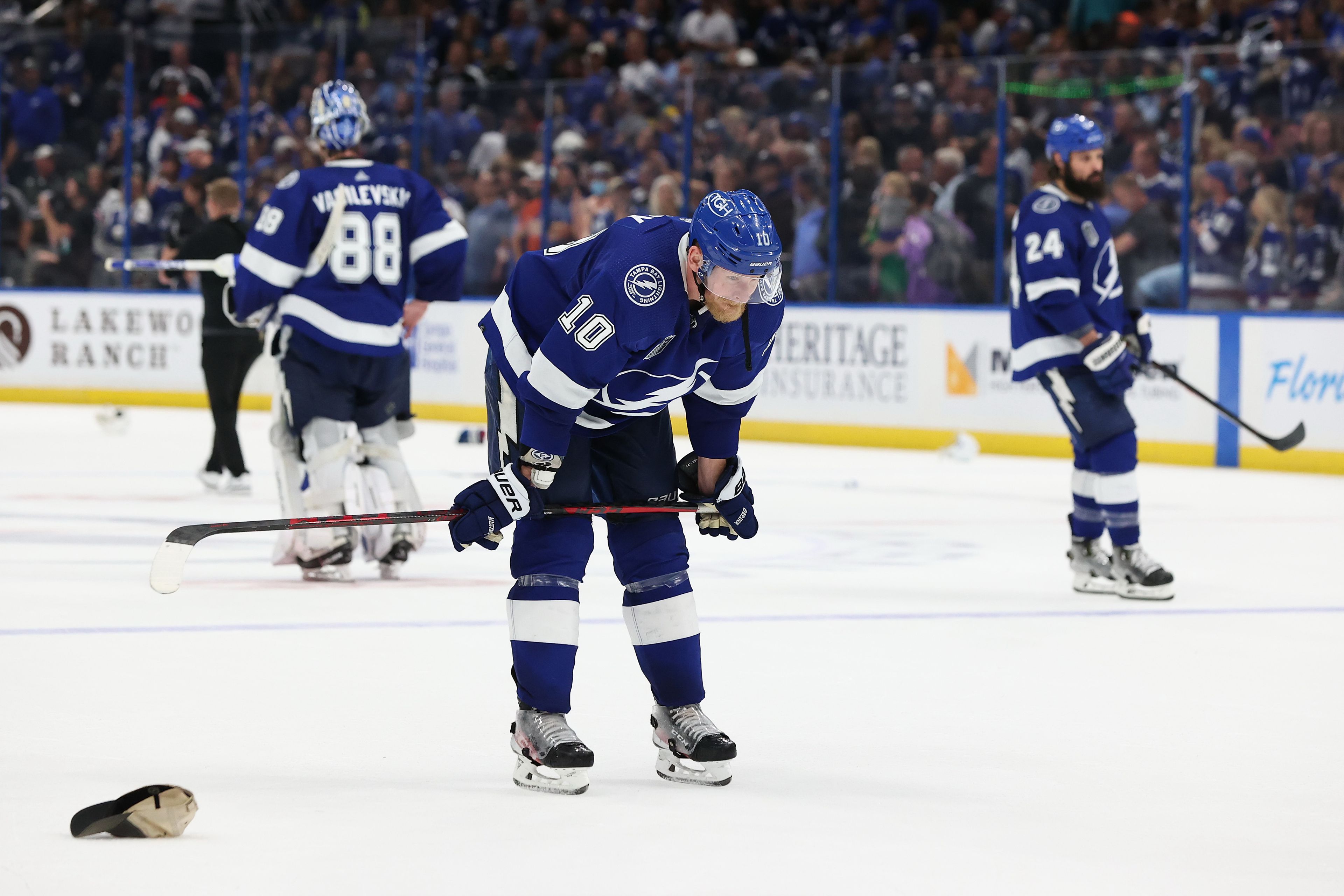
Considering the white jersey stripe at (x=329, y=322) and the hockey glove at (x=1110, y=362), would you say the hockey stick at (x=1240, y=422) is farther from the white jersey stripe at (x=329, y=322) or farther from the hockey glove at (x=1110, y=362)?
the white jersey stripe at (x=329, y=322)

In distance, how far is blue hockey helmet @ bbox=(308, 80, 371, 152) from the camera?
583cm

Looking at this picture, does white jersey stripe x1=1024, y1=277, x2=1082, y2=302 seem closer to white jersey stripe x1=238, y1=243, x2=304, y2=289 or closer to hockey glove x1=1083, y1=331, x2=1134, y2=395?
hockey glove x1=1083, y1=331, x2=1134, y2=395

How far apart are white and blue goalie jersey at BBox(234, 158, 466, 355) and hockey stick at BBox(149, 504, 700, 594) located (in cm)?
222

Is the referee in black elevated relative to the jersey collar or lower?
lower

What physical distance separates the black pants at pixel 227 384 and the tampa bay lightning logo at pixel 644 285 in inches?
227

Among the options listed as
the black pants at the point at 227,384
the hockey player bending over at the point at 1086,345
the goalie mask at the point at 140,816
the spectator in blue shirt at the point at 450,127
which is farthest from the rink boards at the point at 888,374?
the goalie mask at the point at 140,816

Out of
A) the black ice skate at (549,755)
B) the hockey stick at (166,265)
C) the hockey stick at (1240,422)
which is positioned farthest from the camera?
the hockey stick at (166,265)

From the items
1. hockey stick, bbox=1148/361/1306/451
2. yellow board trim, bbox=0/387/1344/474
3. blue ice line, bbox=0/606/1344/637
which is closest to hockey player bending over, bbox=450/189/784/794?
blue ice line, bbox=0/606/1344/637

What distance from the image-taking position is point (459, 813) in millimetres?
3121

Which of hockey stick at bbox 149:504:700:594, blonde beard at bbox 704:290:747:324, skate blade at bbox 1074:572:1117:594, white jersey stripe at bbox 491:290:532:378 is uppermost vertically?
blonde beard at bbox 704:290:747:324

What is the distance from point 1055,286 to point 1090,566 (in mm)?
907

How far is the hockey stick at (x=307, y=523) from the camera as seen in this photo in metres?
3.37

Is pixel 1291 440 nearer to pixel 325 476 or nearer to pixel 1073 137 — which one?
pixel 1073 137

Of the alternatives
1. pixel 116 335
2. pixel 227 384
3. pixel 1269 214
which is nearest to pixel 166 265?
pixel 227 384
